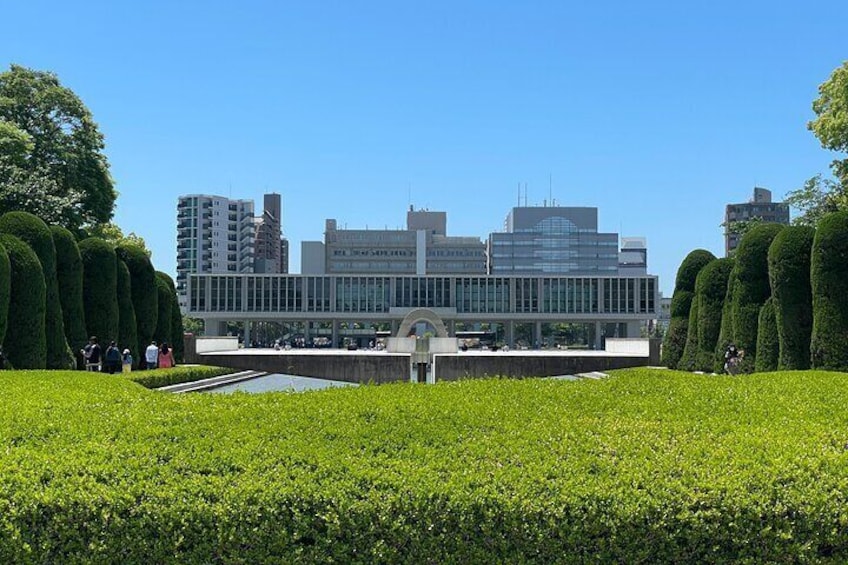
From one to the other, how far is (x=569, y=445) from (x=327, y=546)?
1.79 metres

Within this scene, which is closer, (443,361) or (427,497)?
(427,497)

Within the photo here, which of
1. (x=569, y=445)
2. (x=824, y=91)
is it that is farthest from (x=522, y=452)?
(x=824, y=91)

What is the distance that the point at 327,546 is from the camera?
186 inches

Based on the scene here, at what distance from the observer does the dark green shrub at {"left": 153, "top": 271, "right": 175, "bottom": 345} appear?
102 ft

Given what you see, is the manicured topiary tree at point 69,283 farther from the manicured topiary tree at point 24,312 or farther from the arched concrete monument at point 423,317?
the arched concrete monument at point 423,317

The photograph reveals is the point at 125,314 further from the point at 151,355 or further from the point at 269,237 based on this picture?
the point at 269,237

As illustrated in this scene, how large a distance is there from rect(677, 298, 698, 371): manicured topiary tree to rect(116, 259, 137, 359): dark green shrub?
19.5m

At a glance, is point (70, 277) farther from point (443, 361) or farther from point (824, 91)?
point (824, 91)

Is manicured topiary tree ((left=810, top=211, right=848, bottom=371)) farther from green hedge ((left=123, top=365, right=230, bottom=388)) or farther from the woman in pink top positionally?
the woman in pink top

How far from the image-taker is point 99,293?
25.7 m

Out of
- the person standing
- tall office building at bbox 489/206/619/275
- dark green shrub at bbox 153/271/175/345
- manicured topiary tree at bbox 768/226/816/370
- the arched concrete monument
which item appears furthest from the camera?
tall office building at bbox 489/206/619/275

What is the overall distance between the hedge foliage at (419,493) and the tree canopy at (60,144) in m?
31.4

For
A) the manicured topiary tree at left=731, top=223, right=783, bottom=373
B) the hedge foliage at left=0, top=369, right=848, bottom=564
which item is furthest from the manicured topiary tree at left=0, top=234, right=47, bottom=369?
the manicured topiary tree at left=731, top=223, right=783, bottom=373

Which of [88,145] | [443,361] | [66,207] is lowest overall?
[443,361]
